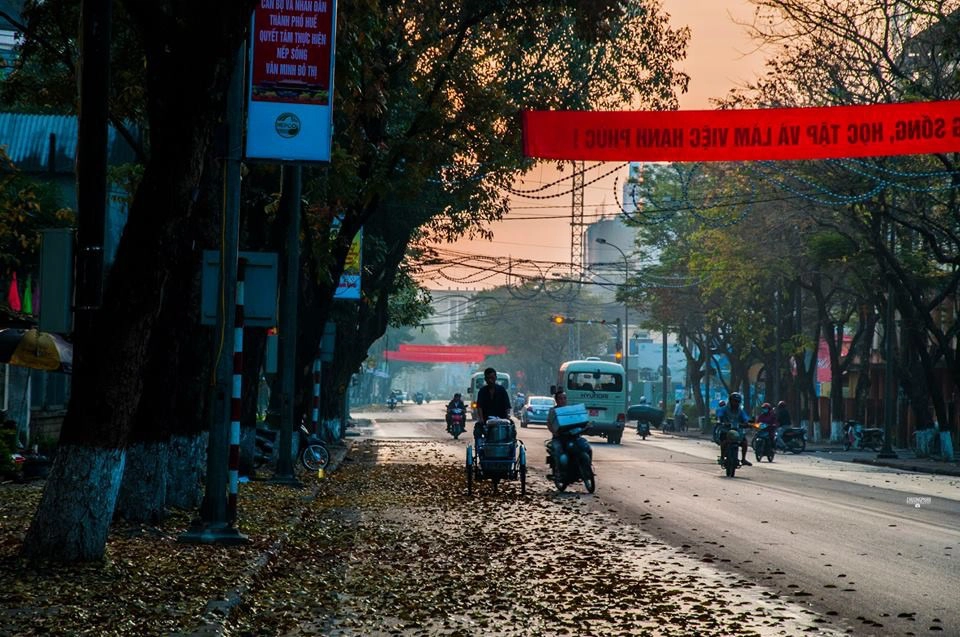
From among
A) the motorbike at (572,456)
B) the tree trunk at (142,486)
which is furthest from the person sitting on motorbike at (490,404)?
the tree trunk at (142,486)

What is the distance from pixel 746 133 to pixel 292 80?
10736mm

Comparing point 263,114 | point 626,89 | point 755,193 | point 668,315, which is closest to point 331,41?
point 263,114

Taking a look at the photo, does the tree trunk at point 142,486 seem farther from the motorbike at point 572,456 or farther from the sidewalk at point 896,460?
the sidewalk at point 896,460

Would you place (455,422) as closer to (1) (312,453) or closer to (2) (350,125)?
(1) (312,453)

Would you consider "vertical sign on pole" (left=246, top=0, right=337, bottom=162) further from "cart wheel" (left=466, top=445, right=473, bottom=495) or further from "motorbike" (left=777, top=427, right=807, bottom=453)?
"motorbike" (left=777, top=427, right=807, bottom=453)

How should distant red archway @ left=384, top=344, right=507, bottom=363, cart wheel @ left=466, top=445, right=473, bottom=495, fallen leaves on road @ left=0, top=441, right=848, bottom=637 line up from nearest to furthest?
fallen leaves on road @ left=0, top=441, right=848, bottom=637
cart wheel @ left=466, top=445, right=473, bottom=495
distant red archway @ left=384, top=344, right=507, bottom=363

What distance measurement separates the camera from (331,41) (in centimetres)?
1533

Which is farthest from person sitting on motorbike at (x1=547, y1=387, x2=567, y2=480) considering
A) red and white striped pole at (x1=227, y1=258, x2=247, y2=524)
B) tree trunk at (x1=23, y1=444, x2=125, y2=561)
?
tree trunk at (x1=23, y1=444, x2=125, y2=561)

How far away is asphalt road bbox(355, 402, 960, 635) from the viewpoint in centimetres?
1004

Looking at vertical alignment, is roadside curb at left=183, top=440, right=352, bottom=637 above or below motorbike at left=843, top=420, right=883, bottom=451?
below

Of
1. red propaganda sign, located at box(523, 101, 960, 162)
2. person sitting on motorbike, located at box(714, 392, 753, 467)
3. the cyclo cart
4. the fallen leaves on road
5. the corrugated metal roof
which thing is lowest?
the fallen leaves on road

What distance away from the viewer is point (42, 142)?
3503 cm

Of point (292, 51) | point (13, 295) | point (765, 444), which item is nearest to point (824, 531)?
point (292, 51)

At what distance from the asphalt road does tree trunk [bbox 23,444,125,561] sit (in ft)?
17.5
